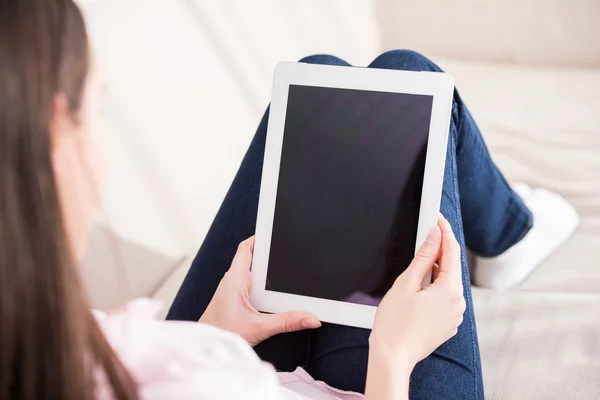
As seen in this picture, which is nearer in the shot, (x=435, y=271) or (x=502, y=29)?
(x=435, y=271)

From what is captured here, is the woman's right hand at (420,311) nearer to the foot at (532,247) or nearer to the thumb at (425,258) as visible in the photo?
the thumb at (425,258)

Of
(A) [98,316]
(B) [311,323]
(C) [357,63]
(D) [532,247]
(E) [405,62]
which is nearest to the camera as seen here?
(A) [98,316]

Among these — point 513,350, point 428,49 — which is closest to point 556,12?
point 428,49

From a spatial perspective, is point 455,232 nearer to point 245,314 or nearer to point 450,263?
point 450,263

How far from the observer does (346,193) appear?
610 mm

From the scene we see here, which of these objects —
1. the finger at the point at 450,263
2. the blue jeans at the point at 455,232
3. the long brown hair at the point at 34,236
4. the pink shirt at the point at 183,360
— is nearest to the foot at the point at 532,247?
the blue jeans at the point at 455,232

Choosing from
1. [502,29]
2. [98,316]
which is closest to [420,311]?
[98,316]

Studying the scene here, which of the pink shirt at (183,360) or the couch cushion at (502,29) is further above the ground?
the couch cushion at (502,29)

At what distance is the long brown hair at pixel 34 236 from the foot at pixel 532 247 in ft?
2.21

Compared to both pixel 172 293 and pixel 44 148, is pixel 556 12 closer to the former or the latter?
pixel 172 293

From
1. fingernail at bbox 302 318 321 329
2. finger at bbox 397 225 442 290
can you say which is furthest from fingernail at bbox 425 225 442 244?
fingernail at bbox 302 318 321 329

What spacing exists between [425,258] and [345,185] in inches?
5.0

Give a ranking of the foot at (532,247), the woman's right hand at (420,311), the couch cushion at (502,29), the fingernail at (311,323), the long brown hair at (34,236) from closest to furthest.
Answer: the long brown hair at (34,236)
the woman's right hand at (420,311)
the fingernail at (311,323)
the foot at (532,247)
the couch cushion at (502,29)

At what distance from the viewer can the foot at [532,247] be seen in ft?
2.87
